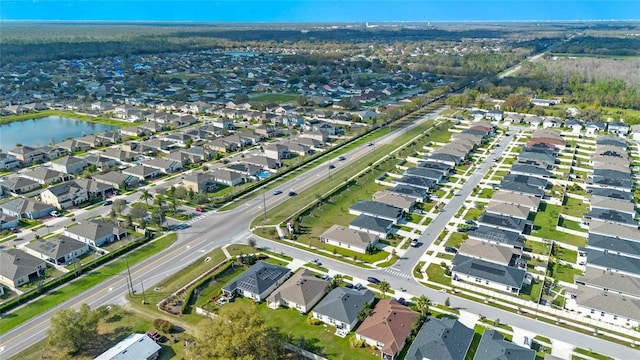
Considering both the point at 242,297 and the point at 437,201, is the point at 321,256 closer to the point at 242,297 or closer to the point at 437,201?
the point at 242,297

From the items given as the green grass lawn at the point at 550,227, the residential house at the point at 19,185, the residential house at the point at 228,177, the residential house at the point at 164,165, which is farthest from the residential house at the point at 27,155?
the green grass lawn at the point at 550,227

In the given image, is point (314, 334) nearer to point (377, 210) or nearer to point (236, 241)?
point (236, 241)

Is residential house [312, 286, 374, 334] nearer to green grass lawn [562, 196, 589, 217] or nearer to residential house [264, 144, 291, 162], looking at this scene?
green grass lawn [562, 196, 589, 217]

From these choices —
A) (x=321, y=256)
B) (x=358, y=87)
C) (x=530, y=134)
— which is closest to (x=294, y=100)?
(x=358, y=87)

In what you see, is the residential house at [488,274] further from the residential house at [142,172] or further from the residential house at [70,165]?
the residential house at [70,165]

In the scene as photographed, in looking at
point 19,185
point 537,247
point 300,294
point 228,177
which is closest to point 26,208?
point 19,185
